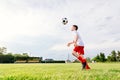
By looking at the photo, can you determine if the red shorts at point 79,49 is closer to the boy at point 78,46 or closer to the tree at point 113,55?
the boy at point 78,46

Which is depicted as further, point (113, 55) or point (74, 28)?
point (113, 55)

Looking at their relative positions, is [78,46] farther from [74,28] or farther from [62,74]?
[62,74]

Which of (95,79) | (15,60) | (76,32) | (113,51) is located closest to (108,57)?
(113,51)

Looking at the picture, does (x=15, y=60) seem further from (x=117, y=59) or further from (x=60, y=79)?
(x=60, y=79)

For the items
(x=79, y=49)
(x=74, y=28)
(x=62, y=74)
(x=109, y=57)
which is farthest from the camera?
(x=109, y=57)

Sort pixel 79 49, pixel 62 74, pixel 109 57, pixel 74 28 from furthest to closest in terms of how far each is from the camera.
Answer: pixel 109 57
pixel 74 28
pixel 79 49
pixel 62 74

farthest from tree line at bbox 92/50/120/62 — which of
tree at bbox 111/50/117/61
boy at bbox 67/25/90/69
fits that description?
boy at bbox 67/25/90/69

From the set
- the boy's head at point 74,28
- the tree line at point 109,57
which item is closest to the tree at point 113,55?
the tree line at point 109,57

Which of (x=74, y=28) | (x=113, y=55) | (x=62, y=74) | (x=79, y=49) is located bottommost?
(x=62, y=74)

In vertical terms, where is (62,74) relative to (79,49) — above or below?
below

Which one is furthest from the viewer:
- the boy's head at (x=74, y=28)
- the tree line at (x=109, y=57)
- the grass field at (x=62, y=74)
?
the tree line at (x=109, y=57)

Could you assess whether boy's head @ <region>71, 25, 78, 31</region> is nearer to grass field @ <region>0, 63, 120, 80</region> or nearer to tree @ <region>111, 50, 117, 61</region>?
grass field @ <region>0, 63, 120, 80</region>

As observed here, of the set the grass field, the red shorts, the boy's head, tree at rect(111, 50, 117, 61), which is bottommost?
the grass field

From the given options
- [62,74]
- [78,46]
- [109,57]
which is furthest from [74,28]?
[109,57]
